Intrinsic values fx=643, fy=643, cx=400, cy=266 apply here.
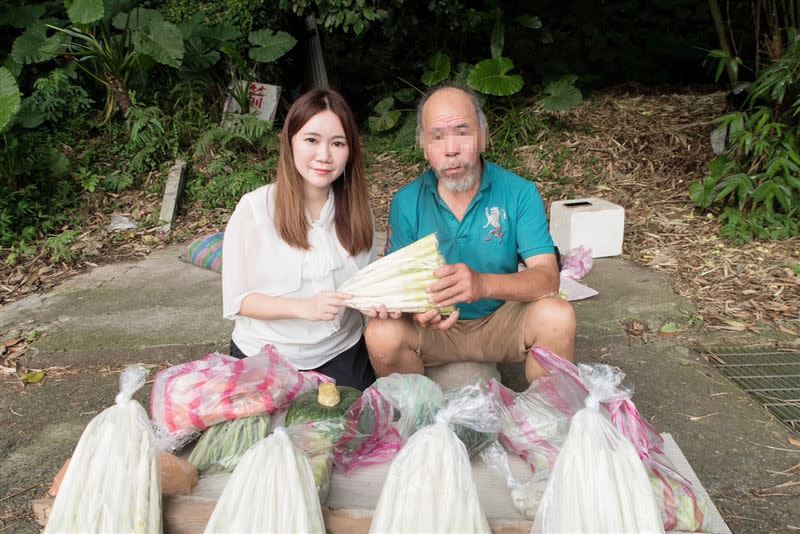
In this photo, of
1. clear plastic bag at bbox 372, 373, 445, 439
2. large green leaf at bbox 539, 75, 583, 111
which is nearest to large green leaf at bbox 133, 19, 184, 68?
large green leaf at bbox 539, 75, 583, 111

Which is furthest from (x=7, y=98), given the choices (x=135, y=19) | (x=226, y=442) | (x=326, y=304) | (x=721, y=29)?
(x=721, y=29)

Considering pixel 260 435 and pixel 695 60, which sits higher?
pixel 695 60

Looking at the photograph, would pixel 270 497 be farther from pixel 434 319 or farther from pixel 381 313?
pixel 434 319

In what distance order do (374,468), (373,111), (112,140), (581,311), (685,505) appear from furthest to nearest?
(373,111)
(112,140)
(581,311)
(374,468)
(685,505)

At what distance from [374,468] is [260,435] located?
14.4 inches

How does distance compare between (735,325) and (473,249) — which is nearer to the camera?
(473,249)

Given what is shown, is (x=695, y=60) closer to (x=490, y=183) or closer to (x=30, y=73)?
(x=490, y=183)

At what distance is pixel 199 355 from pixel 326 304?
177 cm

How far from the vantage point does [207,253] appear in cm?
507

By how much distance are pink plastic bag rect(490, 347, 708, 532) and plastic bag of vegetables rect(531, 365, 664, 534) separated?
15cm

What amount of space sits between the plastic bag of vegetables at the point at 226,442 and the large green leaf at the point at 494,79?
5.55 metres

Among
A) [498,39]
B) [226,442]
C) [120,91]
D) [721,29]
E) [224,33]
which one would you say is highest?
[224,33]

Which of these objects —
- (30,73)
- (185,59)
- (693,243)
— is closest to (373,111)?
(185,59)

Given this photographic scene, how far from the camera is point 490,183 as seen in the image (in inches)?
109
